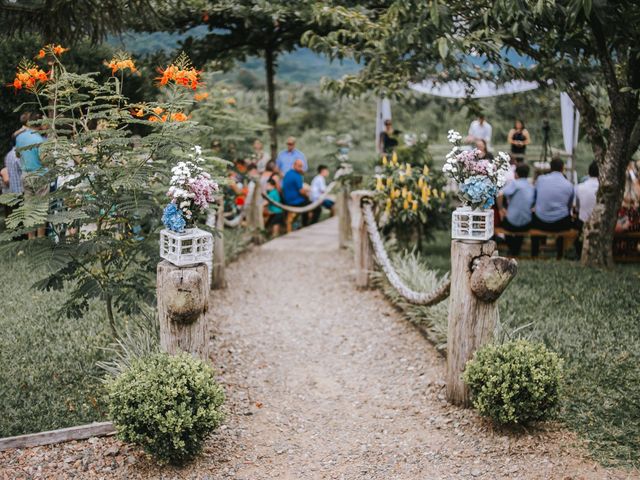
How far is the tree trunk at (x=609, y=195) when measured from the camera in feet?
26.1

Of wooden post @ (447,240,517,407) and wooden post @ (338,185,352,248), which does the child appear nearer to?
wooden post @ (338,185,352,248)

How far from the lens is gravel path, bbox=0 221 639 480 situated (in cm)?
451

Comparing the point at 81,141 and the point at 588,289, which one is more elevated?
the point at 81,141

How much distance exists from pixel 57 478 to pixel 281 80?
21.0 metres

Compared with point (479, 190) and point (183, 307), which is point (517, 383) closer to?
point (479, 190)

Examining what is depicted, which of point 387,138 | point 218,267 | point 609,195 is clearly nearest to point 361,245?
point 218,267

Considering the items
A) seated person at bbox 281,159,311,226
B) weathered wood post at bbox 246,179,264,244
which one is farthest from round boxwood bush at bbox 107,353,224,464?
seated person at bbox 281,159,311,226

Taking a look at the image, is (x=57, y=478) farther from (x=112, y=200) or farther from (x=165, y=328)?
(x=112, y=200)

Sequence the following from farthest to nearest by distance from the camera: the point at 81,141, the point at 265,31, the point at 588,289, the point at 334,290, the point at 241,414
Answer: the point at 265,31, the point at 334,290, the point at 588,289, the point at 241,414, the point at 81,141

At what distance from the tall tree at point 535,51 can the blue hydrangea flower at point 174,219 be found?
2.66m

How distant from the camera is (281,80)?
24297 millimetres

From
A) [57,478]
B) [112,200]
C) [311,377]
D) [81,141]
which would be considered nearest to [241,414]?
[311,377]

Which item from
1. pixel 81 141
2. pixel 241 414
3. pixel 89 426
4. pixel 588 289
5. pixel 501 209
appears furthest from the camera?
pixel 501 209

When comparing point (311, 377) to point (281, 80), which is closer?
point (311, 377)
